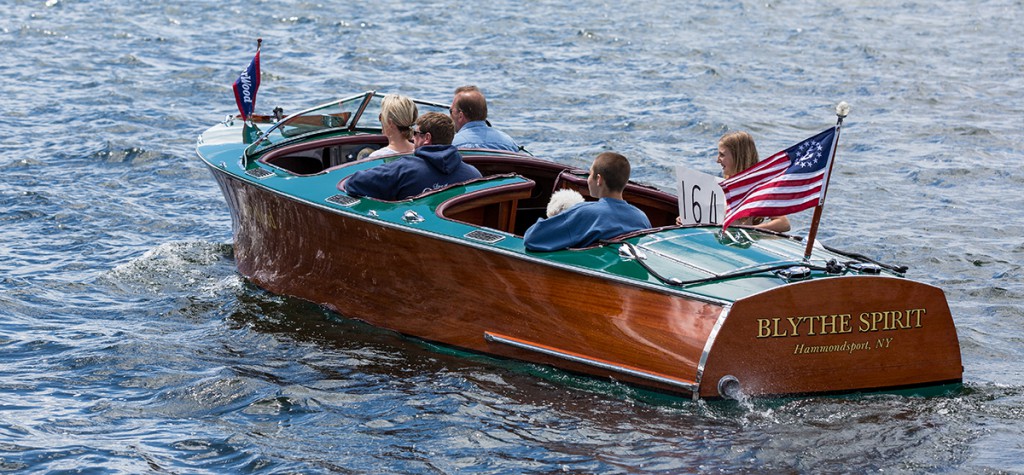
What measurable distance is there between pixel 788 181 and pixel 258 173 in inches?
159

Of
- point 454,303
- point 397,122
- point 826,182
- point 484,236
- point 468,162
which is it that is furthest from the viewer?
point 468,162

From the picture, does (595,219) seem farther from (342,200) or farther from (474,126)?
(474,126)

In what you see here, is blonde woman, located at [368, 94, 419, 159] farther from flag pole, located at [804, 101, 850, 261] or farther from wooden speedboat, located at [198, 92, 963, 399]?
flag pole, located at [804, 101, 850, 261]

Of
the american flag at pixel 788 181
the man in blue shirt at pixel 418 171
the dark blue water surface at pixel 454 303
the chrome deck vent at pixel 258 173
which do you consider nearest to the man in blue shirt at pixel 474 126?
the man in blue shirt at pixel 418 171

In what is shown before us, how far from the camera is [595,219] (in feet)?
23.1

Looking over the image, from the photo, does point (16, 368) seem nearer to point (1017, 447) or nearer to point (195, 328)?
point (195, 328)

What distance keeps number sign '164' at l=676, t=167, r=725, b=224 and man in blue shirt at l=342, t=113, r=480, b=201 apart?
1.54 m

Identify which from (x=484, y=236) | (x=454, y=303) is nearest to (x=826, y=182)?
(x=484, y=236)

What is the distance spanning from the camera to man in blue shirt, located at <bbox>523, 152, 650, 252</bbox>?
22.9 feet

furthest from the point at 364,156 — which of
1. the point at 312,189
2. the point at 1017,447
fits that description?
the point at 1017,447

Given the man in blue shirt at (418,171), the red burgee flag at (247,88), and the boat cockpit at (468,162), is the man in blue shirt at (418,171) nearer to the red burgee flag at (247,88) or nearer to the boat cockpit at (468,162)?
the boat cockpit at (468,162)

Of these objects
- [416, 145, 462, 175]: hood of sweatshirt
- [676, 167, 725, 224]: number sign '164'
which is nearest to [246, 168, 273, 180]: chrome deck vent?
[416, 145, 462, 175]: hood of sweatshirt

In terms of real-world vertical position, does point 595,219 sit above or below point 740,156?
below

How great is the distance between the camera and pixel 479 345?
7.48m
